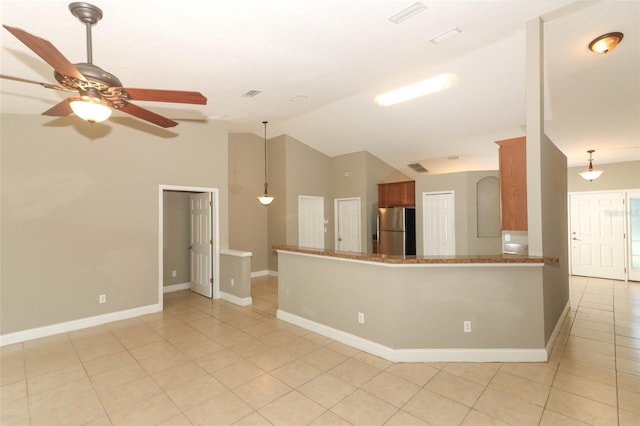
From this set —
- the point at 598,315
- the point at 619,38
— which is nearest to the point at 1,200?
the point at 619,38

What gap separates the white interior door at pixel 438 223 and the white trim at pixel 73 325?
5273 millimetres

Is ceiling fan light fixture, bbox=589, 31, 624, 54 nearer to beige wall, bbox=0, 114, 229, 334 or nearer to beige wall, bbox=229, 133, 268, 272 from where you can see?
beige wall, bbox=0, 114, 229, 334

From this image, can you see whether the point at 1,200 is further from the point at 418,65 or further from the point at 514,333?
the point at 514,333

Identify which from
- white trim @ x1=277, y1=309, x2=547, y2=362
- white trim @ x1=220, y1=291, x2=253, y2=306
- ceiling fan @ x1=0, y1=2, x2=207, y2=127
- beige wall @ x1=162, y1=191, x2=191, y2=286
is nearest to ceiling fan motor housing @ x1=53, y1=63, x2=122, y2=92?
ceiling fan @ x1=0, y1=2, x2=207, y2=127

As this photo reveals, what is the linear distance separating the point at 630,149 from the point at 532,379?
5.58m

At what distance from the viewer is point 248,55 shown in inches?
123

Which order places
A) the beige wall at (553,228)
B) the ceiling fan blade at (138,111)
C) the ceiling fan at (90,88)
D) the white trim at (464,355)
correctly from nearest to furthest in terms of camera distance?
the ceiling fan at (90,88) < the ceiling fan blade at (138,111) < the white trim at (464,355) < the beige wall at (553,228)

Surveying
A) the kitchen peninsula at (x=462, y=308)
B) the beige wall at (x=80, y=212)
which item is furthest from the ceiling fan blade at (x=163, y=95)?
the beige wall at (x=80, y=212)

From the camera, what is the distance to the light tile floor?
2.34 m

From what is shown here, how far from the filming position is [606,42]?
10.1 feet

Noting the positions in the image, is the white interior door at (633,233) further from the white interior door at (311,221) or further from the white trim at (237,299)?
the white trim at (237,299)

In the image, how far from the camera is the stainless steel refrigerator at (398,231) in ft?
22.7

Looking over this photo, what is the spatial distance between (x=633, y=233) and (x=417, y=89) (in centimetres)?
606

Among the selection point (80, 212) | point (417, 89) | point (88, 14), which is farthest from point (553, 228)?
point (80, 212)
